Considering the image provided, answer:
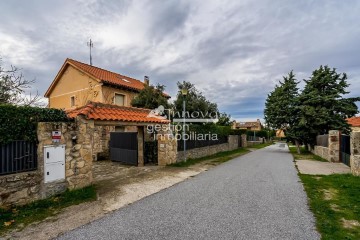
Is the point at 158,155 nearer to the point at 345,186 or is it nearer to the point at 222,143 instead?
the point at 345,186

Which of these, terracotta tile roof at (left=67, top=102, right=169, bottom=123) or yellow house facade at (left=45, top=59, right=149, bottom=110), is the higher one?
yellow house facade at (left=45, top=59, right=149, bottom=110)

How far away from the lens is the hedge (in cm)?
537

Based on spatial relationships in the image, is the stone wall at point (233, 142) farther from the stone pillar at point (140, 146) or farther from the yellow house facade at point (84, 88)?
the stone pillar at point (140, 146)

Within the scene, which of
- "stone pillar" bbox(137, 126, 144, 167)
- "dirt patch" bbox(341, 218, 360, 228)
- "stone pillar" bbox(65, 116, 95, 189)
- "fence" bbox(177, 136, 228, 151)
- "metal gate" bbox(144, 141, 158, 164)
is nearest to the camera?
"dirt patch" bbox(341, 218, 360, 228)

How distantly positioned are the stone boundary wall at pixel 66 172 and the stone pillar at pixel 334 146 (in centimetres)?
1496

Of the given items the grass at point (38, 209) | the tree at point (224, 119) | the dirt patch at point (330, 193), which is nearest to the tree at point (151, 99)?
the grass at point (38, 209)

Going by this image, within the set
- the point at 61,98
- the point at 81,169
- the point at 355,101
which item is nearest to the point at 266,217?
the point at 81,169

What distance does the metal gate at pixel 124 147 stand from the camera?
12852 mm

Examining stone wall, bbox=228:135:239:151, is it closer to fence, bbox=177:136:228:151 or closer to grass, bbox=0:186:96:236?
fence, bbox=177:136:228:151

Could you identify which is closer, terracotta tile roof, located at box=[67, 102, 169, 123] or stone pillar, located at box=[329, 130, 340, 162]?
terracotta tile roof, located at box=[67, 102, 169, 123]

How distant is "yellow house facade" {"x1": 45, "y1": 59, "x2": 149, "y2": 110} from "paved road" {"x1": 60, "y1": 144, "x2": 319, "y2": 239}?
14.7 metres

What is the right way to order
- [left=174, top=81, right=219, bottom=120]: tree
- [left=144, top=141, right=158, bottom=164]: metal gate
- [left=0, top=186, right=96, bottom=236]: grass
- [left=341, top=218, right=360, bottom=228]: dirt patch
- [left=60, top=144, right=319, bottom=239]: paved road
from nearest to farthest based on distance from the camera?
[left=60, top=144, right=319, bottom=239]: paved road, [left=341, top=218, right=360, bottom=228]: dirt patch, [left=0, top=186, right=96, bottom=236]: grass, [left=144, top=141, right=158, bottom=164]: metal gate, [left=174, top=81, right=219, bottom=120]: tree

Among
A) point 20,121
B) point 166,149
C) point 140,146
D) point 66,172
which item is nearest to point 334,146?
point 166,149

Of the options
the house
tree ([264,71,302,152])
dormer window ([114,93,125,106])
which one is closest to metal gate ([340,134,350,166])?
tree ([264,71,302,152])
